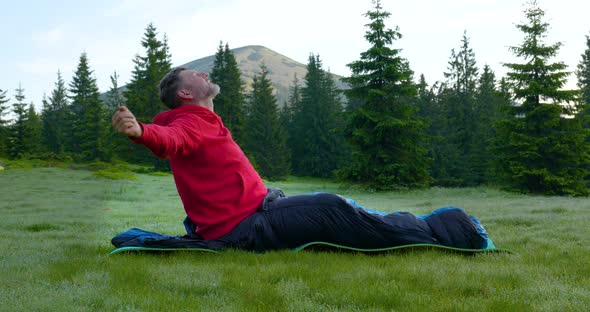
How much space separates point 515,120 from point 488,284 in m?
18.7

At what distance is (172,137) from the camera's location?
10.7 feet

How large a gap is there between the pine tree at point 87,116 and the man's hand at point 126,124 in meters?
42.0

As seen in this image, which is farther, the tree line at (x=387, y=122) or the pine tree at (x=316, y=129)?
the pine tree at (x=316, y=129)

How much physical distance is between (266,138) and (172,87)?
140 ft

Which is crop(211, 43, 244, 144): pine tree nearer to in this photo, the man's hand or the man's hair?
the man's hair

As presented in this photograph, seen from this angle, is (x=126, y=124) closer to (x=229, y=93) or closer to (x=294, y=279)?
(x=294, y=279)

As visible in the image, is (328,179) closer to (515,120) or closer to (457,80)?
(457,80)

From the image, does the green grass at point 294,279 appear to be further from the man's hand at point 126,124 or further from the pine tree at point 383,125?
the pine tree at point 383,125

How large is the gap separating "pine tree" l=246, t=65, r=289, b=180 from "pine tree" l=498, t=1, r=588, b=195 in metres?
27.9

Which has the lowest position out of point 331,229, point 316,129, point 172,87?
point 331,229

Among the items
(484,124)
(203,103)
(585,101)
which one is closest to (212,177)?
(203,103)

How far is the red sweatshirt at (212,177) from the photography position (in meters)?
3.82

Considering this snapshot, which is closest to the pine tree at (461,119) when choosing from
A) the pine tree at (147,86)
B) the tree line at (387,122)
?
the tree line at (387,122)

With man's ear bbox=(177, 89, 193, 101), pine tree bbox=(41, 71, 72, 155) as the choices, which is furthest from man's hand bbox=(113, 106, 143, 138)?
pine tree bbox=(41, 71, 72, 155)
